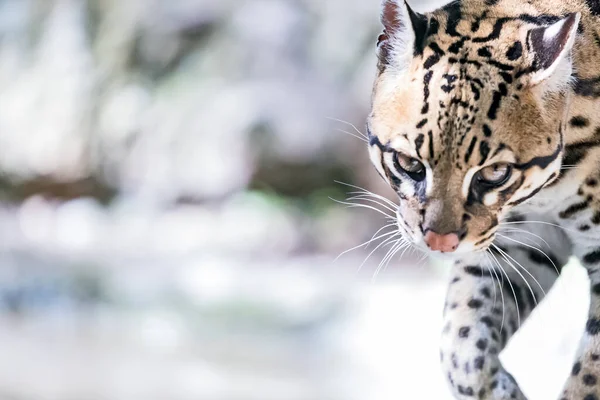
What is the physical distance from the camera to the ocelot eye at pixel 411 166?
1292mm

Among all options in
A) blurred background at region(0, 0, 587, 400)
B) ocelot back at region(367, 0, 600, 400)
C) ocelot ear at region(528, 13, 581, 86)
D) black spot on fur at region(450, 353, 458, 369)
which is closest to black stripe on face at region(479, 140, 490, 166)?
ocelot back at region(367, 0, 600, 400)

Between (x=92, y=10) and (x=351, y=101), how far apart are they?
5.63 feet

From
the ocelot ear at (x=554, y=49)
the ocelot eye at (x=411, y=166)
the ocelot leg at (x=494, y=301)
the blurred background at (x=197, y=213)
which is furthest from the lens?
the blurred background at (x=197, y=213)

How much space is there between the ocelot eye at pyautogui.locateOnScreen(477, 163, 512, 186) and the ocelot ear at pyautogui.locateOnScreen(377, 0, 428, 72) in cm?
19

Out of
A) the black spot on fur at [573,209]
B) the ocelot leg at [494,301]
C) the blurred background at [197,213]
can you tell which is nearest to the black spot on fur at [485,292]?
the ocelot leg at [494,301]

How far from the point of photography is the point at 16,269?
4.30m

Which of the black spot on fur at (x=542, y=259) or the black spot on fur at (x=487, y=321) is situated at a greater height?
the black spot on fur at (x=542, y=259)

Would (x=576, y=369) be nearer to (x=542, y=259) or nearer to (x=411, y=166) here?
(x=542, y=259)

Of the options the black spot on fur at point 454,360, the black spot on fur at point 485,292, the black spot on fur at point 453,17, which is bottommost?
the black spot on fur at point 454,360

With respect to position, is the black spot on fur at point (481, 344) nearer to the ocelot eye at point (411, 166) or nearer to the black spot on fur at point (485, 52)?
the ocelot eye at point (411, 166)

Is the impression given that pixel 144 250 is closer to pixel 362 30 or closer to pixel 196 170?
pixel 196 170

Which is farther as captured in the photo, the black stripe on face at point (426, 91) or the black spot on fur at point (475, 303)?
the black spot on fur at point (475, 303)

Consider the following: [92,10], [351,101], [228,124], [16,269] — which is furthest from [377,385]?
[92,10]

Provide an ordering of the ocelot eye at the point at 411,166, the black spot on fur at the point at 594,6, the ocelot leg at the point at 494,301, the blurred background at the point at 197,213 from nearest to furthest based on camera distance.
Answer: the ocelot eye at the point at 411,166 → the black spot on fur at the point at 594,6 → the ocelot leg at the point at 494,301 → the blurred background at the point at 197,213
